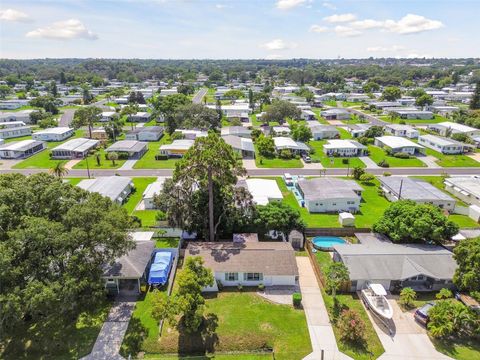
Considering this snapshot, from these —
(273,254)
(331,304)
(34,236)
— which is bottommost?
(331,304)

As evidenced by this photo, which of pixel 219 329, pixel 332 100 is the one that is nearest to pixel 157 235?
pixel 219 329

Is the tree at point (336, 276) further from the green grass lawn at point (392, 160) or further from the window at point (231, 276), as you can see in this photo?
the green grass lawn at point (392, 160)

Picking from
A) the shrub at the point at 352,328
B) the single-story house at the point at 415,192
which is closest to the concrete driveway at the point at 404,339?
the shrub at the point at 352,328

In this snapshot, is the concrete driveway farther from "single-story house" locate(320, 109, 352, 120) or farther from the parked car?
"single-story house" locate(320, 109, 352, 120)

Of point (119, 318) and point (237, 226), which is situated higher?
point (237, 226)

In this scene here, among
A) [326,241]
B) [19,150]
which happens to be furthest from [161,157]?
[326,241]

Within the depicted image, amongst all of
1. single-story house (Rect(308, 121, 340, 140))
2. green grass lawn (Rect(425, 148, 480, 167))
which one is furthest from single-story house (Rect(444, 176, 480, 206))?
single-story house (Rect(308, 121, 340, 140))

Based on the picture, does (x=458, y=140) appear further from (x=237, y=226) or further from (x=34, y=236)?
(x=34, y=236)
